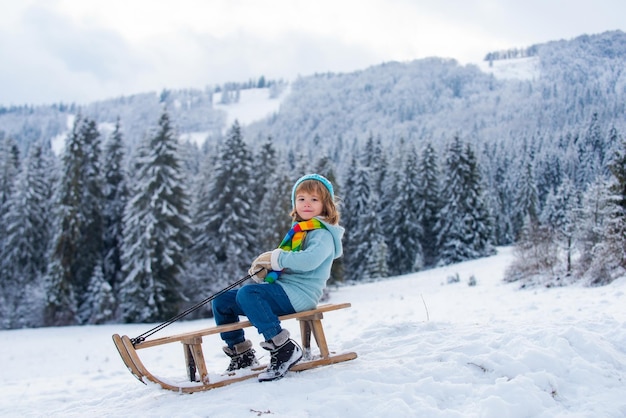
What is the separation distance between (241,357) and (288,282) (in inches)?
41.0

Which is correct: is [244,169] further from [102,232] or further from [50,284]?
[50,284]

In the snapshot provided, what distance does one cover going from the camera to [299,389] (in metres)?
4.36

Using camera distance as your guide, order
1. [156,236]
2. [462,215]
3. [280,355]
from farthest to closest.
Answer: [462,215]
[156,236]
[280,355]

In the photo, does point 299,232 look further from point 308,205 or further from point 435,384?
point 435,384

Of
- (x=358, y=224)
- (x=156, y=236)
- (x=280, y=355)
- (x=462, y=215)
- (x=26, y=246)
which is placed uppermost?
(x=26, y=246)

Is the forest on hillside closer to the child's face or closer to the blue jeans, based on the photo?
the child's face

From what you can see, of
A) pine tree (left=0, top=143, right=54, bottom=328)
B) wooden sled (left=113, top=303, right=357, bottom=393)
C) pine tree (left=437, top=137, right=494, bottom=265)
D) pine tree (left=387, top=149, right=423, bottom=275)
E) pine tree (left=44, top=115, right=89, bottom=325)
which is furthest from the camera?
pine tree (left=387, top=149, right=423, bottom=275)

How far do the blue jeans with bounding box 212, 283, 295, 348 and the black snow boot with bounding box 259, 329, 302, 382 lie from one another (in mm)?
63

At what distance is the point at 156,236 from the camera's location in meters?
26.9

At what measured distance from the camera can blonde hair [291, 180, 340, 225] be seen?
5.23 meters

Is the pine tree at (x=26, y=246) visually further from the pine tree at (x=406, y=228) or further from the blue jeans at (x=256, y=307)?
the blue jeans at (x=256, y=307)

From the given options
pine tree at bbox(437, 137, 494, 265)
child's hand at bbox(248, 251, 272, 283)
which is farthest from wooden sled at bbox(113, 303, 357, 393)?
pine tree at bbox(437, 137, 494, 265)

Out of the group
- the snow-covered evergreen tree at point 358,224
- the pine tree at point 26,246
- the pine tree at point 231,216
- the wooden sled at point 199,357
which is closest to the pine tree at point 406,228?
the snow-covered evergreen tree at point 358,224

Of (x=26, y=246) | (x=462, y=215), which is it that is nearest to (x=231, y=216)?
(x=26, y=246)
